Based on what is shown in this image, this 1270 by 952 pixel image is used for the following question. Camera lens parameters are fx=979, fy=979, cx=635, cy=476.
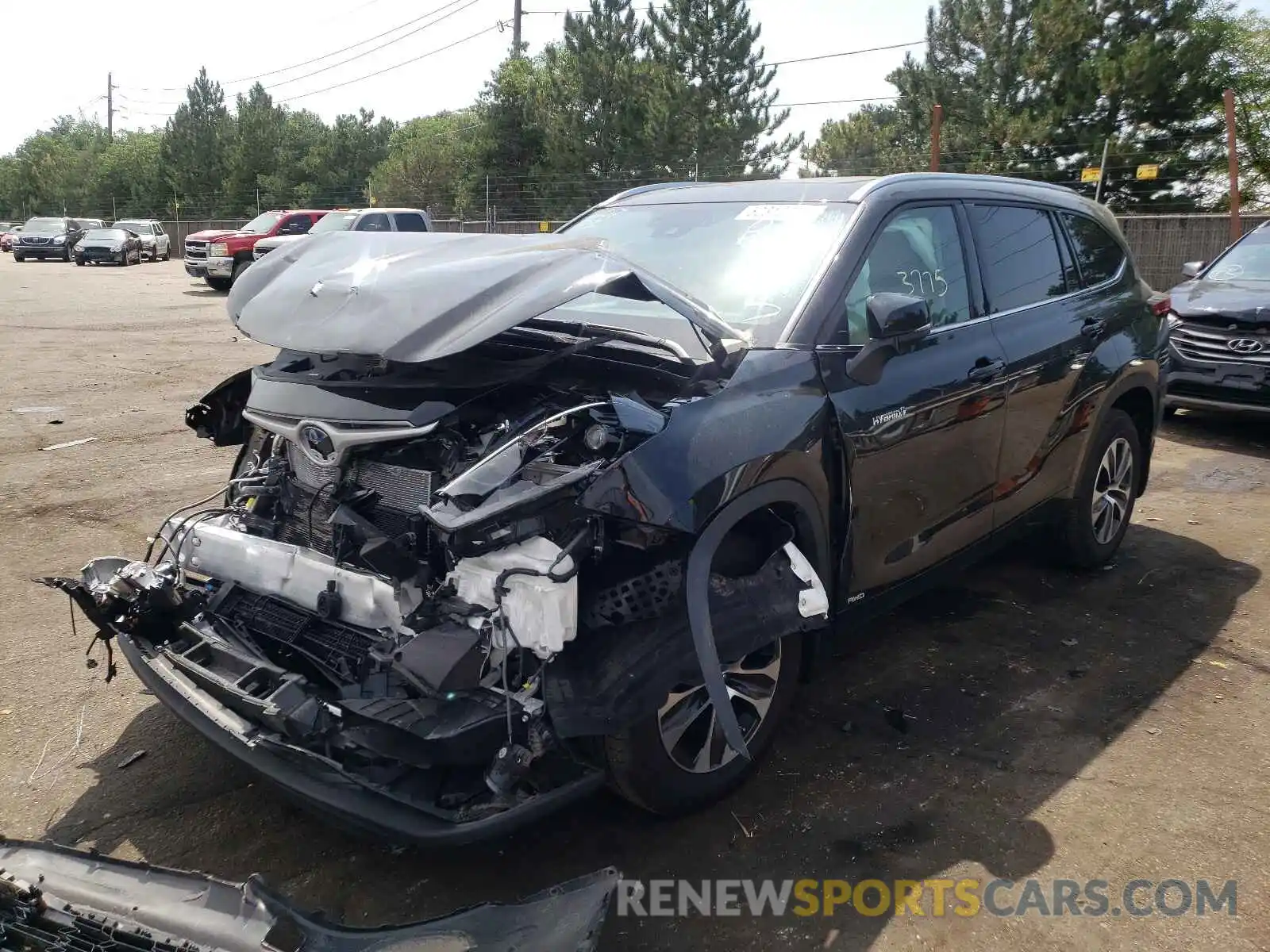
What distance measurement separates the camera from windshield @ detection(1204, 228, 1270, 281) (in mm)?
8984

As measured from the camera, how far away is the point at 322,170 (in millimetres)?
53469

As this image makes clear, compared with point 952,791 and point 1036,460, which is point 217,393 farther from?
point 1036,460

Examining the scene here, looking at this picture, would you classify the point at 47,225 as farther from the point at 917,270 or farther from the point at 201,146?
the point at 917,270

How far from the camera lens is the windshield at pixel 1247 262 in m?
8.98

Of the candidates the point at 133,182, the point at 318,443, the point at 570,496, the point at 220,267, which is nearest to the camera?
the point at 570,496

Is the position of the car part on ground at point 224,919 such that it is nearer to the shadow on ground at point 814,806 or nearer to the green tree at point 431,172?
the shadow on ground at point 814,806

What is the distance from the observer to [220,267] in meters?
22.2

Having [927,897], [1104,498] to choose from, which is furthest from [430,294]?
[1104,498]

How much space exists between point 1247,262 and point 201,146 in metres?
56.7

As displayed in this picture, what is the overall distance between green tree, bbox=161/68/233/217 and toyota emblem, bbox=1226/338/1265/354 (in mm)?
55470

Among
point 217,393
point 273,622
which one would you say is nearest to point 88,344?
point 217,393

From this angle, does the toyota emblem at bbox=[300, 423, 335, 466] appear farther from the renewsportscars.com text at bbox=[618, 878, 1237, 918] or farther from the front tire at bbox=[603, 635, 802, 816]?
the renewsportscars.com text at bbox=[618, 878, 1237, 918]

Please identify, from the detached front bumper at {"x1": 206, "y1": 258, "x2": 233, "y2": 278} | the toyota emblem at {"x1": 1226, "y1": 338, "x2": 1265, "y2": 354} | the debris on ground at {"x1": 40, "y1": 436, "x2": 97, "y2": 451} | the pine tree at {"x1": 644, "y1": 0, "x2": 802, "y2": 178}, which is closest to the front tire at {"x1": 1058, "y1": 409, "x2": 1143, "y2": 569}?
the toyota emblem at {"x1": 1226, "y1": 338, "x2": 1265, "y2": 354}

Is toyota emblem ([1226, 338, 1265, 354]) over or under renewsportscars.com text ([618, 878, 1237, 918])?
over
